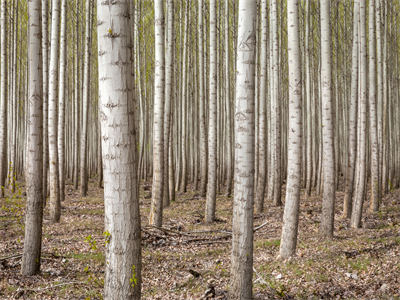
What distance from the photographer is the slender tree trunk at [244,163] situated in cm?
451

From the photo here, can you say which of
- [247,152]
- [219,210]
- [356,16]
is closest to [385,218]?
[219,210]

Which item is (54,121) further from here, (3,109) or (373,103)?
(373,103)

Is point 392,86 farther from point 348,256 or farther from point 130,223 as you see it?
point 130,223

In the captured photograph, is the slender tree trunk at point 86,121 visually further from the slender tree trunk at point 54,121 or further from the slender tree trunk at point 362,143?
the slender tree trunk at point 362,143

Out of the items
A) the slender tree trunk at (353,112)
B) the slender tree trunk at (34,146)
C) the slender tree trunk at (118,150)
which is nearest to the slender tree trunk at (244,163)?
the slender tree trunk at (118,150)

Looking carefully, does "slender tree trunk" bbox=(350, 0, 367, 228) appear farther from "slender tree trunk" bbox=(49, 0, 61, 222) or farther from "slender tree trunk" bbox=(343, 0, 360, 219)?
"slender tree trunk" bbox=(49, 0, 61, 222)

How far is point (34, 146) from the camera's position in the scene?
5406mm

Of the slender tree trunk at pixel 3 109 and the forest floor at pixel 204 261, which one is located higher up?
the slender tree trunk at pixel 3 109

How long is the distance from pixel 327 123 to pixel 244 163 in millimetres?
3666

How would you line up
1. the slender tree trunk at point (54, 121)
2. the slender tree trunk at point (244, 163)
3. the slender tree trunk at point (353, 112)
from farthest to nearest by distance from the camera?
the slender tree trunk at point (353, 112), the slender tree trunk at point (54, 121), the slender tree trunk at point (244, 163)

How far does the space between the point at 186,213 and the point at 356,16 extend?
6642mm

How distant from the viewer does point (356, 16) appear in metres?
9.95

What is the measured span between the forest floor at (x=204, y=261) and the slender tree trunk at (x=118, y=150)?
1.72ft

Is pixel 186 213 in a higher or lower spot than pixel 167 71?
lower
